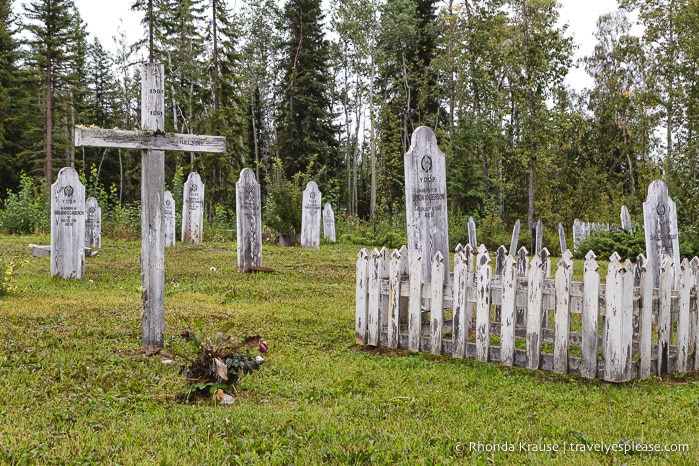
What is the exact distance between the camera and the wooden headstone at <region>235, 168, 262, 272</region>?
1378cm

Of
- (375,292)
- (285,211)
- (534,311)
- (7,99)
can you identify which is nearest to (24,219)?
(285,211)

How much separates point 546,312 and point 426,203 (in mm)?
2385

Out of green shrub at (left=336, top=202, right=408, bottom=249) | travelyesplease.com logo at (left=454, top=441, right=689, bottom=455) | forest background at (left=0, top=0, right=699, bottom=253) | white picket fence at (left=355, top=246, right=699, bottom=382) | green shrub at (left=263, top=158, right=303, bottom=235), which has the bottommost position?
travelyesplease.com logo at (left=454, top=441, right=689, bottom=455)

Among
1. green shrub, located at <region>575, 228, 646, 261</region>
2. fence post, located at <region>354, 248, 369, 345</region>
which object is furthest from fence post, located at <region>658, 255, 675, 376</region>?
green shrub, located at <region>575, 228, 646, 261</region>

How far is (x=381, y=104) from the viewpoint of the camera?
40.0 meters

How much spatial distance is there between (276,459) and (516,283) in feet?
10.7

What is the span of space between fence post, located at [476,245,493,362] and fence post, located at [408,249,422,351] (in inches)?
28.0

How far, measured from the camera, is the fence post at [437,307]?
6602 mm

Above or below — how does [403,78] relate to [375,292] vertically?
above

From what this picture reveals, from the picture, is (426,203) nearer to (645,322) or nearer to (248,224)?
(645,322)

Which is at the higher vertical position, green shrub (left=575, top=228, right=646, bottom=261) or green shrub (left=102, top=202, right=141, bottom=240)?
green shrub (left=102, top=202, right=141, bottom=240)

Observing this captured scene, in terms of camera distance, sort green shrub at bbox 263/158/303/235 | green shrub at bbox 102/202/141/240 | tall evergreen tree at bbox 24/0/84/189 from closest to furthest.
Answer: green shrub at bbox 263/158/303/235 → green shrub at bbox 102/202/141/240 → tall evergreen tree at bbox 24/0/84/189

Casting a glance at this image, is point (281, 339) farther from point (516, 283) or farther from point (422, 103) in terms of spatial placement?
point (422, 103)

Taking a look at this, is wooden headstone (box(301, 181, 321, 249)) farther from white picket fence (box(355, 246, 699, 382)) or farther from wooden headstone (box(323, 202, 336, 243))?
white picket fence (box(355, 246, 699, 382))
